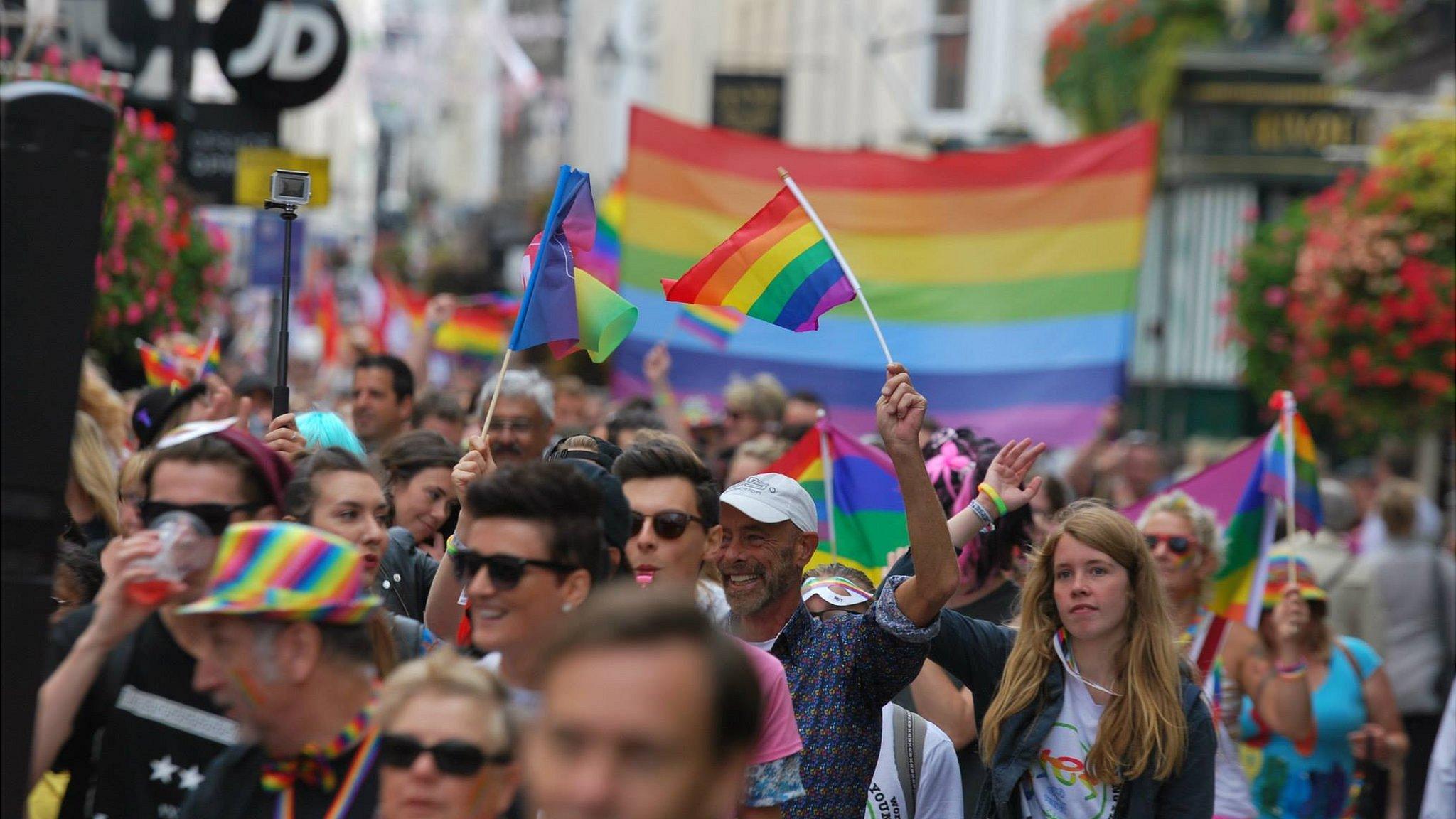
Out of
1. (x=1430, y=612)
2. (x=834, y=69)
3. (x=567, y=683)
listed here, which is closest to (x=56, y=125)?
(x=567, y=683)

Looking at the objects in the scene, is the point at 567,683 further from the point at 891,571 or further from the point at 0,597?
the point at 891,571

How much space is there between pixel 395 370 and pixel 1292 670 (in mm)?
3786

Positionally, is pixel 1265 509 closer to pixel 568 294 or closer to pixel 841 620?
pixel 568 294

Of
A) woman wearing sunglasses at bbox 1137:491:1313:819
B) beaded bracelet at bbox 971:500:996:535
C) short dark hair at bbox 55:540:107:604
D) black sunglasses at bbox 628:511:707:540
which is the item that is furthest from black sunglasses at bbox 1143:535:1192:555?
short dark hair at bbox 55:540:107:604

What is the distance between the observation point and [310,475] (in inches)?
168

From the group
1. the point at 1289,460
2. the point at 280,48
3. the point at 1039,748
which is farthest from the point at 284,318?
the point at 280,48

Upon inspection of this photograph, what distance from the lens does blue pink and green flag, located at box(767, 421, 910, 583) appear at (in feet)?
23.8

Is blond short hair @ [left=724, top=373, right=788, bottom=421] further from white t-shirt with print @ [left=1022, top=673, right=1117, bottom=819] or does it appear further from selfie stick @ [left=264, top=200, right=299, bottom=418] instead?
white t-shirt with print @ [left=1022, top=673, right=1117, bottom=819]

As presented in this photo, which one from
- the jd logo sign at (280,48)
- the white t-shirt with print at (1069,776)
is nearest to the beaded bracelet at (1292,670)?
the white t-shirt with print at (1069,776)

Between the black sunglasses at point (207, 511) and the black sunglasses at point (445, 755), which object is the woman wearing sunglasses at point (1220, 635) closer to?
the black sunglasses at point (207, 511)

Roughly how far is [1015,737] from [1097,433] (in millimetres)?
6570

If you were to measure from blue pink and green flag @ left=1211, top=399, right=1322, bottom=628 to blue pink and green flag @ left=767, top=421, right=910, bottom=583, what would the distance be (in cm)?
135

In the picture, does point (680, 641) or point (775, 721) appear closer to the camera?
point (680, 641)

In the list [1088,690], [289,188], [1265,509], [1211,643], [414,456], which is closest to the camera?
[1088,690]
